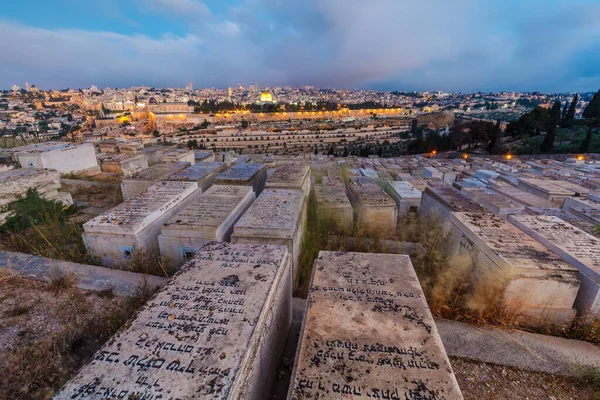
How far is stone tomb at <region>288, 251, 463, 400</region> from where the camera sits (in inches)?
82.4

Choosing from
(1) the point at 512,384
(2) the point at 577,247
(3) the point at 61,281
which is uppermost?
(2) the point at 577,247

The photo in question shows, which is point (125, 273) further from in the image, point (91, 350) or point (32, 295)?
point (91, 350)

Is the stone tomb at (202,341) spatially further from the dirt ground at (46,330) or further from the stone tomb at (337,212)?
the stone tomb at (337,212)

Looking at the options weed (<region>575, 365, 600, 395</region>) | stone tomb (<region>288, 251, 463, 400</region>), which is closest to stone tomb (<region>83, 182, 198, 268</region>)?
stone tomb (<region>288, 251, 463, 400</region>)

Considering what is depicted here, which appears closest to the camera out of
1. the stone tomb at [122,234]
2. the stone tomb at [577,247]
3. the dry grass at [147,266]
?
the stone tomb at [577,247]

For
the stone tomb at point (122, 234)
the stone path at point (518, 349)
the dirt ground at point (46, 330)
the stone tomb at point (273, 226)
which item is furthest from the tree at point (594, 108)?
the dirt ground at point (46, 330)

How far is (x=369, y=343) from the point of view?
2477 mm

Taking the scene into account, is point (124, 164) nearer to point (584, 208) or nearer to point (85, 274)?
point (85, 274)

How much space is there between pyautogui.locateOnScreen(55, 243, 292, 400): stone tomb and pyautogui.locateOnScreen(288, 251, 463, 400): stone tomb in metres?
0.43

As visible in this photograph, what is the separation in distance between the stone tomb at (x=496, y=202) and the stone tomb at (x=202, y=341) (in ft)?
18.1

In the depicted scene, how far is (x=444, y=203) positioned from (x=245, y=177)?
503 centimetres

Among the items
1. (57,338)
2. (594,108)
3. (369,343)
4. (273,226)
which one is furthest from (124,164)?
(594,108)

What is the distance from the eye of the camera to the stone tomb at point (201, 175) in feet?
24.8

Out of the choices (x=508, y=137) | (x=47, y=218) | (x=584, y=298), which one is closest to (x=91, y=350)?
(x=47, y=218)
